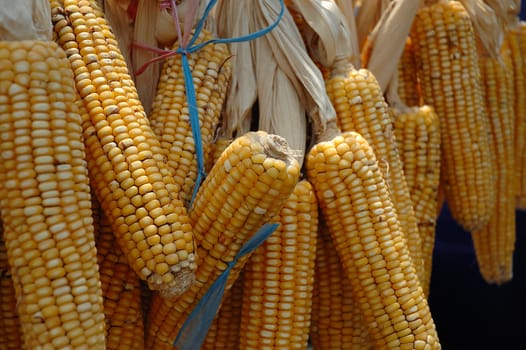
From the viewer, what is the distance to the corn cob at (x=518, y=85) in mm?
3074

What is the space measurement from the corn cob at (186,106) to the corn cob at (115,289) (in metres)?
0.25

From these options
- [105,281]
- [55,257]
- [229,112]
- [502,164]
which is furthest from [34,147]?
[502,164]

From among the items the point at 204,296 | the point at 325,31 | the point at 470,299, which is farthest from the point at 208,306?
the point at 470,299

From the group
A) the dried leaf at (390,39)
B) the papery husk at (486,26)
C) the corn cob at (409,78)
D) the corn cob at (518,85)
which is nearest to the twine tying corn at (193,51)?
the dried leaf at (390,39)

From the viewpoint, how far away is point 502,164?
2.89m

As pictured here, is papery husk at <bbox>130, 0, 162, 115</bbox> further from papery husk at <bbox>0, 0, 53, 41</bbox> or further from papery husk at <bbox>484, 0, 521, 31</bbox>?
papery husk at <bbox>484, 0, 521, 31</bbox>

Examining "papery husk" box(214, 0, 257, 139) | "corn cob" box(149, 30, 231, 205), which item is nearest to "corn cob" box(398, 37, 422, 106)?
"papery husk" box(214, 0, 257, 139)

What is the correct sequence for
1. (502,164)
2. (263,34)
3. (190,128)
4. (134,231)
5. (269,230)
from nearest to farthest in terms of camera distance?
(134,231), (269,230), (190,128), (263,34), (502,164)

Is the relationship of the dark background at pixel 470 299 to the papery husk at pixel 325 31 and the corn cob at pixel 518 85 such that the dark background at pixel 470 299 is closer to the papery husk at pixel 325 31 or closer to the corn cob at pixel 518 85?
the corn cob at pixel 518 85

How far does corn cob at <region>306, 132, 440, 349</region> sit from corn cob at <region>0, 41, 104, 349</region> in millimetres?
794

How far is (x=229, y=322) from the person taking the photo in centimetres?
194

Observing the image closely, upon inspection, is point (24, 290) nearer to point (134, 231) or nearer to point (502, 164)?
point (134, 231)

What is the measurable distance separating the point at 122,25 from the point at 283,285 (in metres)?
1.01

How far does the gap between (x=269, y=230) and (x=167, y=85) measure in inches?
22.6
